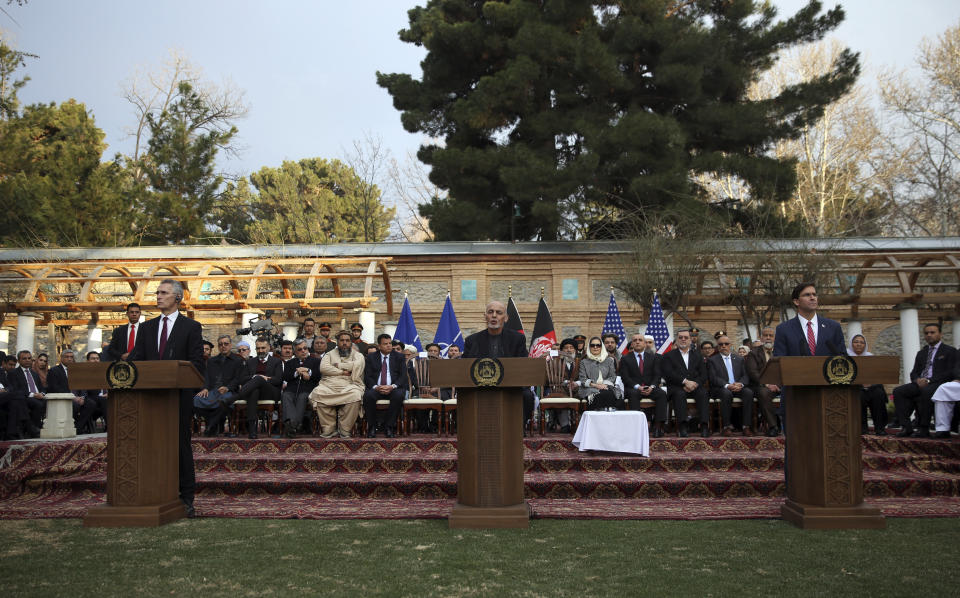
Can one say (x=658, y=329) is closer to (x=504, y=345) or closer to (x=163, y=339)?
(x=504, y=345)

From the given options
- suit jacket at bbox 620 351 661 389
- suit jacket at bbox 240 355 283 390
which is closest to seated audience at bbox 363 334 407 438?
suit jacket at bbox 240 355 283 390

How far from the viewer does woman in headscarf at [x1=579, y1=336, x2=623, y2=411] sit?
1064 cm

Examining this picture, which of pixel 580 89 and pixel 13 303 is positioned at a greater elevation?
pixel 580 89

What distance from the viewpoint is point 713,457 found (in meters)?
8.59

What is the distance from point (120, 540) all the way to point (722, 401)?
313 inches

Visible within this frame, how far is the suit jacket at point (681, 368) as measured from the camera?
10617 mm

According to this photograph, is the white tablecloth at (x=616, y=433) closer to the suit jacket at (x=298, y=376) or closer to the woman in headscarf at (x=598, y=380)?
the woman in headscarf at (x=598, y=380)

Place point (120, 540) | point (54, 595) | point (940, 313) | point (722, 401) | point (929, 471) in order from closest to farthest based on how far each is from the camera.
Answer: point (54, 595) < point (120, 540) < point (929, 471) < point (722, 401) < point (940, 313)

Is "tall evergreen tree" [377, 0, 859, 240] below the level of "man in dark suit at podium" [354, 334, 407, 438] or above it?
above

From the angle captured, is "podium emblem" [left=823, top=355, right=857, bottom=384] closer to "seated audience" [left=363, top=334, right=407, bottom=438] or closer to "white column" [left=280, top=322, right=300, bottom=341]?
"seated audience" [left=363, top=334, right=407, bottom=438]

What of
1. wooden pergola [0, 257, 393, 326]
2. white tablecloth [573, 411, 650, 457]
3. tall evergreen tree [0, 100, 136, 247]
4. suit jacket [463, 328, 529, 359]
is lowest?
→ white tablecloth [573, 411, 650, 457]

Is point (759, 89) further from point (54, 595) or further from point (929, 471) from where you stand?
point (54, 595)

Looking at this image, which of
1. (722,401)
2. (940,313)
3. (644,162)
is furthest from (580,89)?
(722,401)

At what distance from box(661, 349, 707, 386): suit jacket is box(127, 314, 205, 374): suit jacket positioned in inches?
256
